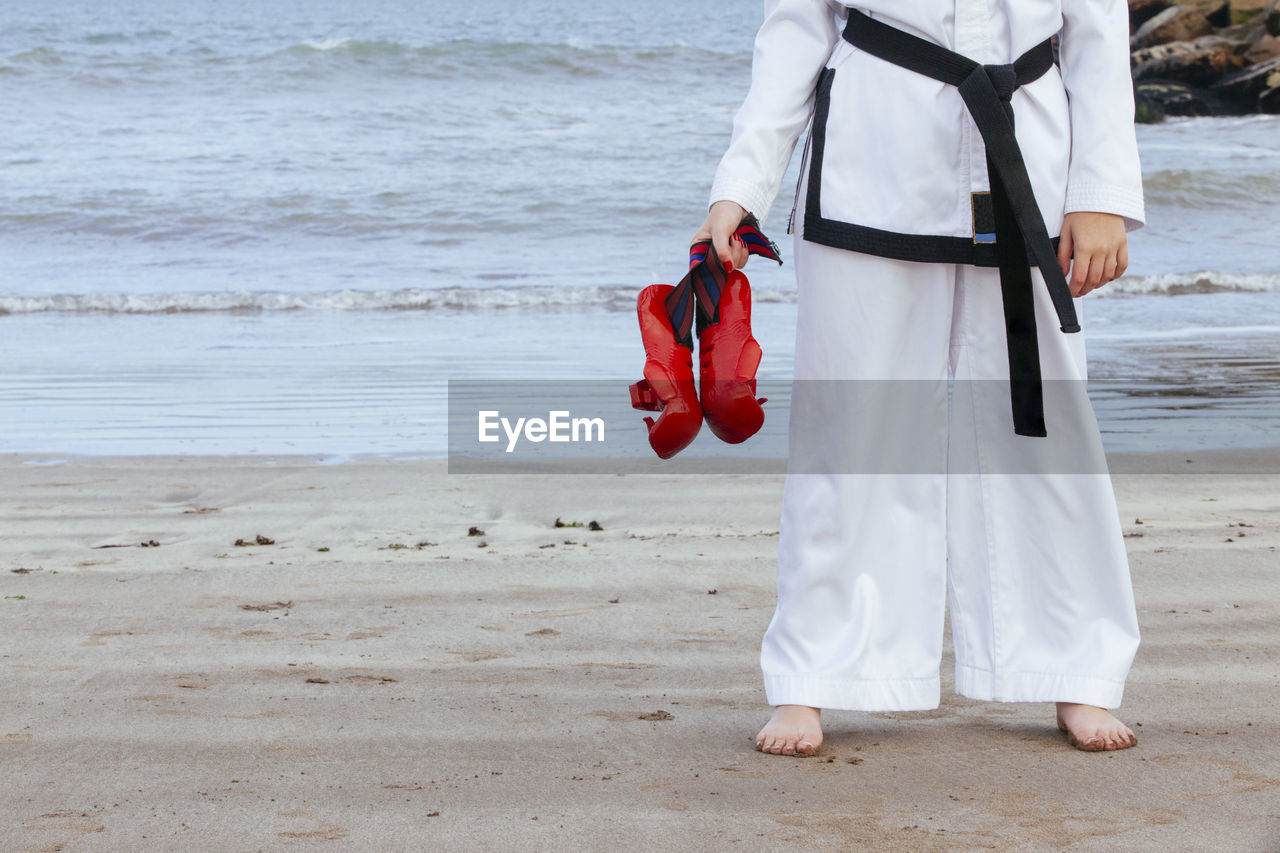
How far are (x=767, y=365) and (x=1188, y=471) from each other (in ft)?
8.54

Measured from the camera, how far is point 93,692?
2.52 m

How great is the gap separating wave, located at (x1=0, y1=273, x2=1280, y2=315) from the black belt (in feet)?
24.9

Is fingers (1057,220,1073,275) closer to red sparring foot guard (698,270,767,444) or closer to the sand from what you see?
red sparring foot guard (698,270,767,444)

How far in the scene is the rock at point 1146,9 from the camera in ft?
94.5

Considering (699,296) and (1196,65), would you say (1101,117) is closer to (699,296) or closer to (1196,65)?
(699,296)

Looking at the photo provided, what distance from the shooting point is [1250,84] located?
79.5 ft

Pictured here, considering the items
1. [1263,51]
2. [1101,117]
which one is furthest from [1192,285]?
[1263,51]

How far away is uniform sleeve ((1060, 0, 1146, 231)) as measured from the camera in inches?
81.7

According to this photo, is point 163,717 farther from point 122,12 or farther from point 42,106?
point 122,12

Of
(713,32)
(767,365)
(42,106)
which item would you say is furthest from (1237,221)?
(713,32)

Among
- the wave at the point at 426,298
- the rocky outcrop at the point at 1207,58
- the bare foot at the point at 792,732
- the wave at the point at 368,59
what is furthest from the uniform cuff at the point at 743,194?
the rocky outcrop at the point at 1207,58

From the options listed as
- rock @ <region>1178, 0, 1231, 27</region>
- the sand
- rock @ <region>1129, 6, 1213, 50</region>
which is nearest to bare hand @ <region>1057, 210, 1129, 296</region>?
the sand

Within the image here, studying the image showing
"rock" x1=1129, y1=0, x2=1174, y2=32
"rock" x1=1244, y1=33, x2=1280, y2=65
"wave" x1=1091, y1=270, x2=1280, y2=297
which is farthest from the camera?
"rock" x1=1129, y1=0, x2=1174, y2=32

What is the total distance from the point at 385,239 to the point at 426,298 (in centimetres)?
341
